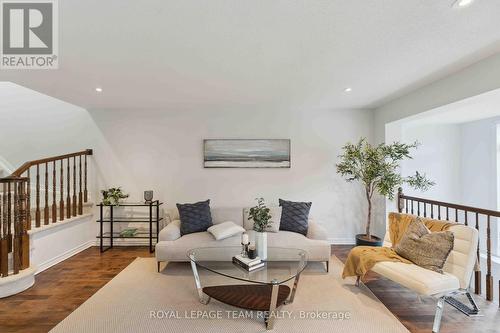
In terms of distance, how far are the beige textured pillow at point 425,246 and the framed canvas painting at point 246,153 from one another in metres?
2.23

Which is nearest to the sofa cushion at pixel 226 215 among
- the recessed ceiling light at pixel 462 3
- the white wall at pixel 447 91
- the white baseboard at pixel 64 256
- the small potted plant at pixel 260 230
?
the small potted plant at pixel 260 230

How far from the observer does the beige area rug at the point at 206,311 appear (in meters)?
2.11

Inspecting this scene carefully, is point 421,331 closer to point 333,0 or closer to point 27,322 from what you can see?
point 333,0

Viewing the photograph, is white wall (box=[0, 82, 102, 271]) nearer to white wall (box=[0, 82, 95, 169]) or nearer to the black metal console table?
white wall (box=[0, 82, 95, 169])

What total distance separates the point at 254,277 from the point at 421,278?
1.52 metres

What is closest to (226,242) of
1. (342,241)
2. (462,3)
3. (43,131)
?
(342,241)

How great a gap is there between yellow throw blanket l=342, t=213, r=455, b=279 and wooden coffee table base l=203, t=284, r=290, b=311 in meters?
0.82

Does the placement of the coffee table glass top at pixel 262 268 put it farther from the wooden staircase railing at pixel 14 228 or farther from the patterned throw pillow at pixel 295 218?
the wooden staircase railing at pixel 14 228

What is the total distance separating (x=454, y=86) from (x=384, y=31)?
1583mm

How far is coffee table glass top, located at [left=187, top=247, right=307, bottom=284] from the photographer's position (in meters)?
2.19

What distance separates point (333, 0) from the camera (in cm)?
154

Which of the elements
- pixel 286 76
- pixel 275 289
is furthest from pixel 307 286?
pixel 286 76

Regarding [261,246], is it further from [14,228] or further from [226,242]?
[14,228]

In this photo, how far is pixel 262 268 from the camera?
2398 mm
